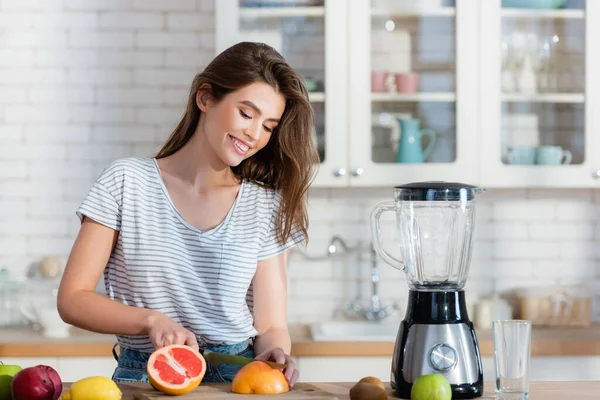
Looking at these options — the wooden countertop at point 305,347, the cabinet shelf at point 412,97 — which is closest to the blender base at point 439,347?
the wooden countertop at point 305,347

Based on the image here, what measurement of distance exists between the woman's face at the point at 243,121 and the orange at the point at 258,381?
543 millimetres

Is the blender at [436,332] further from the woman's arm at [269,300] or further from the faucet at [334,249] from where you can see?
the faucet at [334,249]

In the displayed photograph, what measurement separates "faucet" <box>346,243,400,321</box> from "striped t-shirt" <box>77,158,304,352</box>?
5.96ft

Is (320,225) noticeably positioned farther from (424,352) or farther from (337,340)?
(424,352)

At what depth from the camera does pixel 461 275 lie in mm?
2018

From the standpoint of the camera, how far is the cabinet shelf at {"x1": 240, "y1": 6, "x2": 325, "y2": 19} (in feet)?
11.8

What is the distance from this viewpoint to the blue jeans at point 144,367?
Answer: 1.97m

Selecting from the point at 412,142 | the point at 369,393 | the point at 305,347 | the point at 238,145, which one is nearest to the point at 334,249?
the point at 412,142

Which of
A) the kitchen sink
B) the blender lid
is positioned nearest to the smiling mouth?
the blender lid

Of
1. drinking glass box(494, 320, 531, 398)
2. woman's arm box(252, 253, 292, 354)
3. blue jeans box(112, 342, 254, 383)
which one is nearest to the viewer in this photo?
drinking glass box(494, 320, 531, 398)

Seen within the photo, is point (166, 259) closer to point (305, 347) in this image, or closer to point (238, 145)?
point (238, 145)

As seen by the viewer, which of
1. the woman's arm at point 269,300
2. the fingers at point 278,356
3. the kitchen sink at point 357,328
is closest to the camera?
the fingers at point 278,356

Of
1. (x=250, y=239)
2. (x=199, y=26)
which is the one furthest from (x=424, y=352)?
(x=199, y=26)

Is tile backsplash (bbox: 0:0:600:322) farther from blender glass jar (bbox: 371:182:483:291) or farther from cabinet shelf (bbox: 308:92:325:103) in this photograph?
blender glass jar (bbox: 371:182:483:291)
